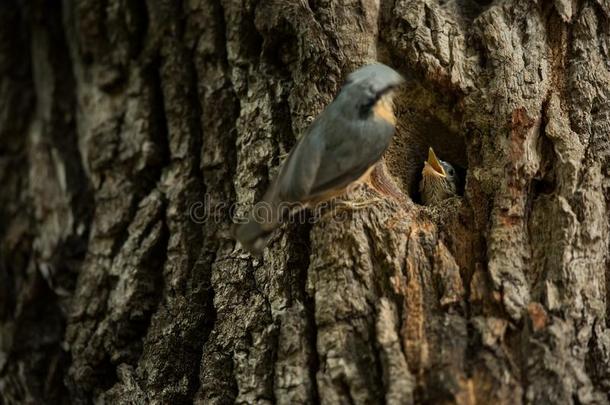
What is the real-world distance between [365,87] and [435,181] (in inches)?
30.3

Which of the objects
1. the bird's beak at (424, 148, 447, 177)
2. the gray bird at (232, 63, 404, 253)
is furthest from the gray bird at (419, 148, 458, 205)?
the gray bird at (232, 63, 404, 253)

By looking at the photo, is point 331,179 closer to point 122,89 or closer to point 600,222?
point 600,222

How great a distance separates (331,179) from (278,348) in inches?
26.4

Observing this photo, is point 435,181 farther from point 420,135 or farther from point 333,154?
point 333,154

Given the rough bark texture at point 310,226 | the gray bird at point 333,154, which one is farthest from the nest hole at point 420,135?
the gray bird at point 333,154

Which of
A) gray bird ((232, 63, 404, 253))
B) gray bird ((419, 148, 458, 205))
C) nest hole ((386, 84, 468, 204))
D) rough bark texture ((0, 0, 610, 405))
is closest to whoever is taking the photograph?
rough bark texture ((0, 0, 610, 405))

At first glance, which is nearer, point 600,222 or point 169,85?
point 600,222

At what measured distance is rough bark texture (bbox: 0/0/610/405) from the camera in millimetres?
2432

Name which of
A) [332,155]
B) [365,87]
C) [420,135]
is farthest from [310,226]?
[420,135]

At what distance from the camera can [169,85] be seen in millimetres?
3426

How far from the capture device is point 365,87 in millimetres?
2809

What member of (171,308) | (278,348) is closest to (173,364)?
(171,308)

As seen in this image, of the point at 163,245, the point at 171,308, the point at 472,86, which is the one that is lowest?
the point at 171,308

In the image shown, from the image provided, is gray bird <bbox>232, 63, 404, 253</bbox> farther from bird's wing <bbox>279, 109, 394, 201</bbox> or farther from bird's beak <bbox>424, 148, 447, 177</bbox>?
bird's beak <bbox>424, 148, 447, 177</bbox>
